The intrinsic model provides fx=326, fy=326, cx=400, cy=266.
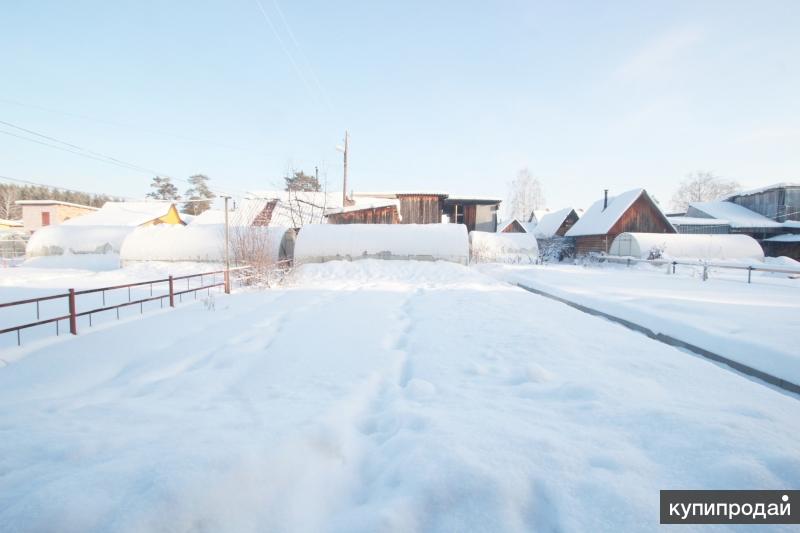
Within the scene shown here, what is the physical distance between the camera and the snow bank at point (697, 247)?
2188 centimetres

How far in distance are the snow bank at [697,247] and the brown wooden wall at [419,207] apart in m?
14.7

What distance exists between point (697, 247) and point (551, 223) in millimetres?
18587

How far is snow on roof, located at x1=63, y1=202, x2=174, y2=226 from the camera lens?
30.8 meters

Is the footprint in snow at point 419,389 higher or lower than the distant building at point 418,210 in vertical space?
lower

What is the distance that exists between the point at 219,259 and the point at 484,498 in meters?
19.2

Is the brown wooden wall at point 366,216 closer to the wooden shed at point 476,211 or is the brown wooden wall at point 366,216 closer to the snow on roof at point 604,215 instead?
the wooden shed at point 476,211

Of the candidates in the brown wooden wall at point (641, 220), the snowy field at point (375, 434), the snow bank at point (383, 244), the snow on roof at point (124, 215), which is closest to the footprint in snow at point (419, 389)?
the snowy field at point (375, 434)

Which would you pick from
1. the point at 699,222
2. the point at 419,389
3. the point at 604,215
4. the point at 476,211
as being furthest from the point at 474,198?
the point at 419,389

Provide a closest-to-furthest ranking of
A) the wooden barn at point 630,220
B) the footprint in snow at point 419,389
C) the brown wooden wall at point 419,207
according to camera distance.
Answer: the footprint in snow at point 419,389 < the wooden barn at point 630,220 < the brown wooden wall at point 419,207

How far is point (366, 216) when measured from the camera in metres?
23.0

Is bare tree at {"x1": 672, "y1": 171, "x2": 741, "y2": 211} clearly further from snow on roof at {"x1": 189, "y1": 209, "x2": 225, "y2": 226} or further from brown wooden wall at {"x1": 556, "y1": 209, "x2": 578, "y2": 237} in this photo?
snow on roof at {"x1": 189, "y1": 209, "x2": 225, "y2": 226}

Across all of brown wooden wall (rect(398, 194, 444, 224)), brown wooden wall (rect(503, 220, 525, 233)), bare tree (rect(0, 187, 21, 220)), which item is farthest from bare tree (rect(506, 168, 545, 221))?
bare tree (rect(0, 187, 21, 220))

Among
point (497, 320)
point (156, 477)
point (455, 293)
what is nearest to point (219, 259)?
point (455, 293)

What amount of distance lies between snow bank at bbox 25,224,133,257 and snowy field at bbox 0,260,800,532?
24131 mm
